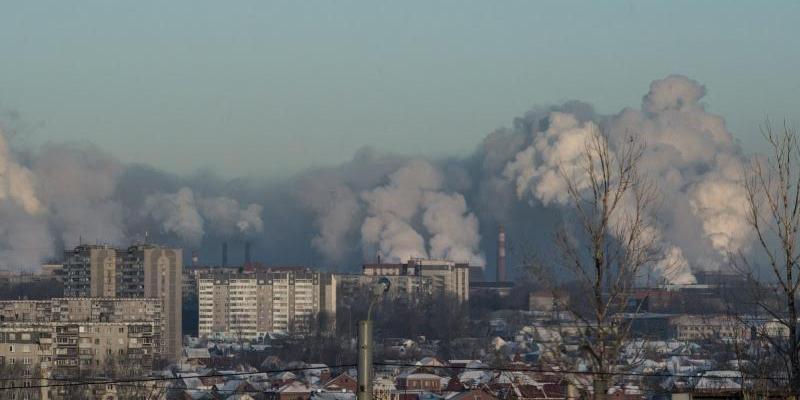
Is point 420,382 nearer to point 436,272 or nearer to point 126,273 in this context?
point 126,273

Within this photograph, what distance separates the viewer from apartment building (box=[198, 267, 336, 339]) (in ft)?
247

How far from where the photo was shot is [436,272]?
85.6 metres

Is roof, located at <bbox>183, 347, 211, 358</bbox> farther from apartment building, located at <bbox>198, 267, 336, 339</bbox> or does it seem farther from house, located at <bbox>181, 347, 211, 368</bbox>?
apartment building, located at <bbox>198, 267, 336, 339</bbox>

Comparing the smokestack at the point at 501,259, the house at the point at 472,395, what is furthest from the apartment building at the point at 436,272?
the house at the point at 472,395

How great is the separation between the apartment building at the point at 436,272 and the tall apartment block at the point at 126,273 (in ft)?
62.5

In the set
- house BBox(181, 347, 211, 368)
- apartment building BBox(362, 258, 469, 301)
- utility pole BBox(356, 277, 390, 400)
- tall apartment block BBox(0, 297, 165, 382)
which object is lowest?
house BBox(181, 347, 211, 368)

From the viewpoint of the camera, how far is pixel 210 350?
2322 inches

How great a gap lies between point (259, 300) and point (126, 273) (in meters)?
11.0

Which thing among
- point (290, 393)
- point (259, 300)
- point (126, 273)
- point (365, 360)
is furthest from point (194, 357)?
point (365, 360)

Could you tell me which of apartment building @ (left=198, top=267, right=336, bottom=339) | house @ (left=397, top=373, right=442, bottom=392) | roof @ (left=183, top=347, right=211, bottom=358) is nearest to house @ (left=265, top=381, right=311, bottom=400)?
house @ (left=397, top=373, right=442, bottom=392)

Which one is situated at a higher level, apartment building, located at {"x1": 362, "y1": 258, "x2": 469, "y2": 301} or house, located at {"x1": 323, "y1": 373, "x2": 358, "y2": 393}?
apartment building, located at {"x1": 362, "y1": 258, "x2": 469, "y2": 301}

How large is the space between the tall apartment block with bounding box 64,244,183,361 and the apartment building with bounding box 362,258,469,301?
62.5 ft

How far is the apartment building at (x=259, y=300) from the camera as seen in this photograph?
75.3 meters

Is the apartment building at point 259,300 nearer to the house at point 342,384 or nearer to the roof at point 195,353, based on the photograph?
the roof at point 195,353
